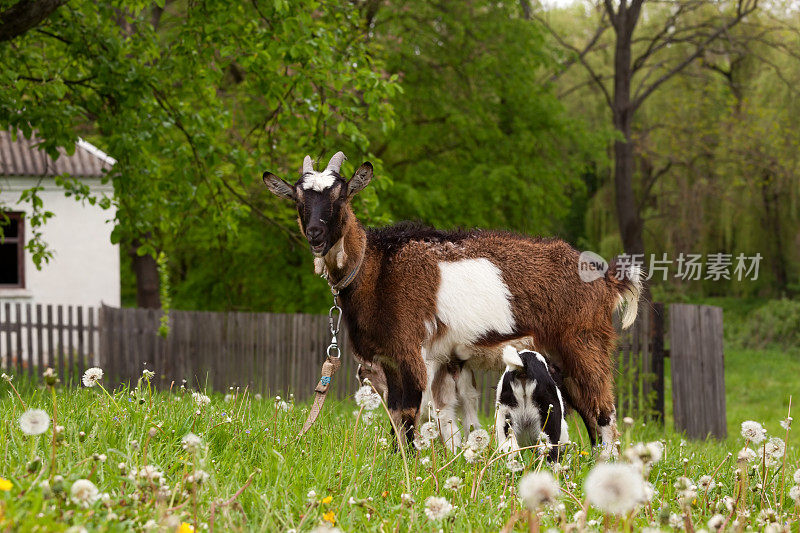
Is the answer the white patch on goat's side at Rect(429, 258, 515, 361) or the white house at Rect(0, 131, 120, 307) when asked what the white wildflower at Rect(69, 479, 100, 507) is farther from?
Answer: the white house at Rect(0, 131, 120, 307)

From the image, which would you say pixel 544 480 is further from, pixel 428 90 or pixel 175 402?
pixel 428 90

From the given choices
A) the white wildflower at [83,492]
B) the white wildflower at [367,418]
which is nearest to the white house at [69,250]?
the white wildflower at [367,418]

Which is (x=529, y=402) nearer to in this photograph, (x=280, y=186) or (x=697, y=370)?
(x=280, y=186)

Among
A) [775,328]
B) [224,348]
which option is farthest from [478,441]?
[775,328]

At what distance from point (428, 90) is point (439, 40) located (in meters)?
1.42

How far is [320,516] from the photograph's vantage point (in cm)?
304

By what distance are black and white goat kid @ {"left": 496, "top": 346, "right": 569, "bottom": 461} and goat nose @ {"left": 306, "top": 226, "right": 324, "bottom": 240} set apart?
3.91 ft

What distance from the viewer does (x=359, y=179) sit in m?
4.45

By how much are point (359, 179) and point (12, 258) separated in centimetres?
1867

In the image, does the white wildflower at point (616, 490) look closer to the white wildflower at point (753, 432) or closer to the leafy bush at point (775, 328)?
the white wildflower at point (753, 432)

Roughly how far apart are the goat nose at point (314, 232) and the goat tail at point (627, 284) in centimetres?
195

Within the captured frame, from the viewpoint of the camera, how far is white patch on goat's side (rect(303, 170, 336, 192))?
172 inches

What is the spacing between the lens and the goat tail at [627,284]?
Answer: 16.8 ft

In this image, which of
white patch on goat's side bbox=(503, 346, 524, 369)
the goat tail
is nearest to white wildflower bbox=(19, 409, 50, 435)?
white patch on goat's side bbox=(503, 346, 524, 369)
